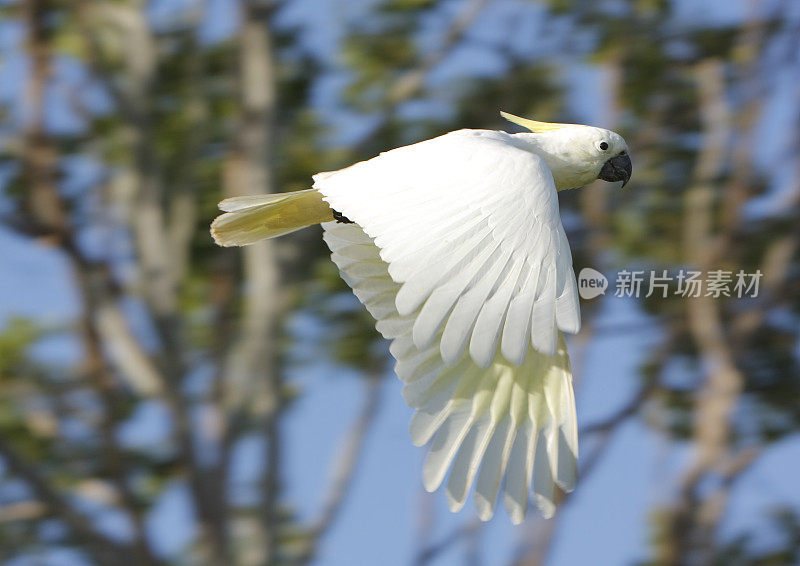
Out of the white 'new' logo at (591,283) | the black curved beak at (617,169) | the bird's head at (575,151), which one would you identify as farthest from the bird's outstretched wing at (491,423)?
the white 'new' logo at (591,283)

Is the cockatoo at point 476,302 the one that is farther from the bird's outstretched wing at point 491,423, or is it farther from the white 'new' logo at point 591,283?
the white 'new' logo at point 591,283

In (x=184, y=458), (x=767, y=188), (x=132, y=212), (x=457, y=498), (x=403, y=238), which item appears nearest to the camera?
(x=403, y=238)

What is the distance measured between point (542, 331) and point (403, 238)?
388mm

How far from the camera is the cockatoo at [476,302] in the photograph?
2311mm

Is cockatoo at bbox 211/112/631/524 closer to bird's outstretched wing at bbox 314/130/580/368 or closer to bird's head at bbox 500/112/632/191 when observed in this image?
bird's outstretched wing at bbox 314/130/580/368

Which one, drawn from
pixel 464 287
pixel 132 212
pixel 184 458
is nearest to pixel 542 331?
pixel 464 287

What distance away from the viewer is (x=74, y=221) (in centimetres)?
619

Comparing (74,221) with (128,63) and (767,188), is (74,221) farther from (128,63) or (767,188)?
(767,188)

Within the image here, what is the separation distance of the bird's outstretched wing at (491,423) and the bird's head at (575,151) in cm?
74

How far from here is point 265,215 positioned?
3.36 metres

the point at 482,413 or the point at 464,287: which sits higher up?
the point at 464,287

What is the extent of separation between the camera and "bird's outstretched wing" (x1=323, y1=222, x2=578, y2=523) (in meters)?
2.66

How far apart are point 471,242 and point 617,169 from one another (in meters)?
1.36

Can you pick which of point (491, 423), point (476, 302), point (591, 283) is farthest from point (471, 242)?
point (591, 283)
